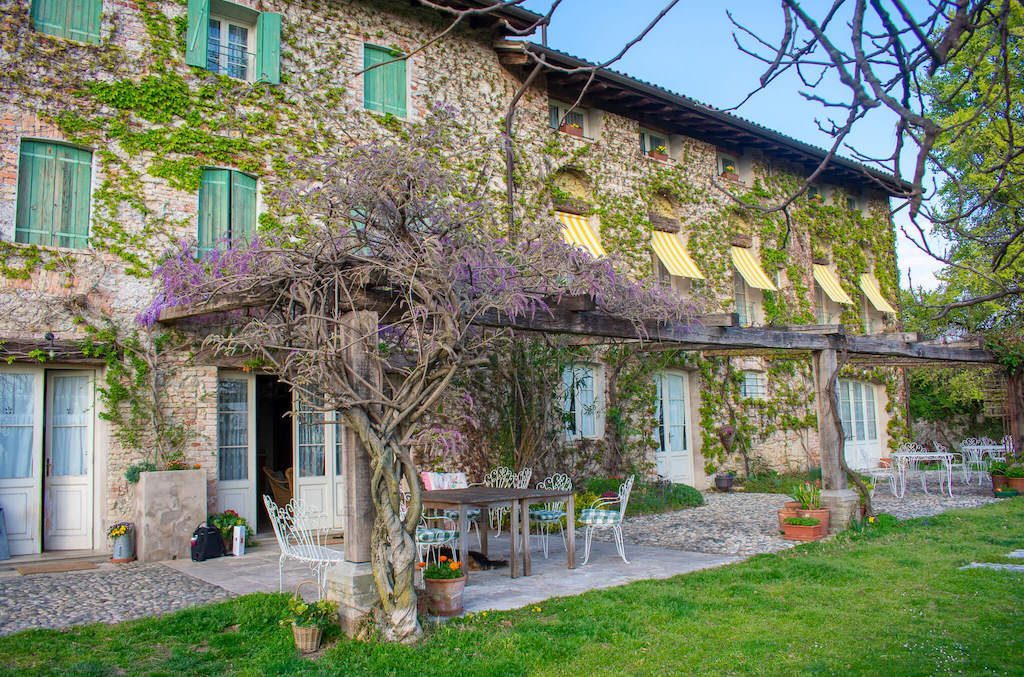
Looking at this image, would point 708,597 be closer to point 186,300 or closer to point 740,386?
point 186,300

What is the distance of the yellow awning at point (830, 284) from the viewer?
52.6ft

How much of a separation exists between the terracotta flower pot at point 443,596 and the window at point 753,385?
1024 cm

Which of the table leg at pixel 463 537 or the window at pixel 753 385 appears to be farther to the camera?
the window at pixel 753 385

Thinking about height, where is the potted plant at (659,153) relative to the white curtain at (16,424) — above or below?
above

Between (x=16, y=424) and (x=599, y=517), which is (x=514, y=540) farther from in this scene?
(x=16, y=424)

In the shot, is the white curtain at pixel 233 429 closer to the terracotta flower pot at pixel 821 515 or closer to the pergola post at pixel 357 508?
the pergola post at pixel 357 508

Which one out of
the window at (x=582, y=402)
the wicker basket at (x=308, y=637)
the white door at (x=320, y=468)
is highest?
the window at (x=582, y=402)

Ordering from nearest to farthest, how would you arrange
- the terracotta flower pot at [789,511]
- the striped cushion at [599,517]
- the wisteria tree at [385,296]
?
the wisteria tree at [385,296], the striped cushion at [599,517], the terracotta flower pot at [789,511]

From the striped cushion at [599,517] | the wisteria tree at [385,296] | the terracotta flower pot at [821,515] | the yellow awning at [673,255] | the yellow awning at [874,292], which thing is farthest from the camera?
the yellow awning at [874,292]

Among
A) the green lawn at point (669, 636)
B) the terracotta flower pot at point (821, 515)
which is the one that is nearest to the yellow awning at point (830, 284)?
the terracotta flower pot at point (821, 515)

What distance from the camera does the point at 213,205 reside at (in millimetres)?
9055

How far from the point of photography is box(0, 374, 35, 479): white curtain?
7.95 metres

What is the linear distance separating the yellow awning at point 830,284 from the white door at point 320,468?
1113 cm

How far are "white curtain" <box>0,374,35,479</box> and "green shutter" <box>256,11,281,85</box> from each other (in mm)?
4489
